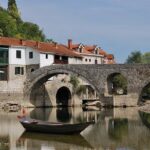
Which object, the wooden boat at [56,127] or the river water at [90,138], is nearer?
the river water at [90,138]

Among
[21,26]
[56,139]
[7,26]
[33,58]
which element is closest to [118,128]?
[56,139]

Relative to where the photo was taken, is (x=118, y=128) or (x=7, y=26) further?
(x=7, y=26)

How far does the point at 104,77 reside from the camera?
59250 millimetres

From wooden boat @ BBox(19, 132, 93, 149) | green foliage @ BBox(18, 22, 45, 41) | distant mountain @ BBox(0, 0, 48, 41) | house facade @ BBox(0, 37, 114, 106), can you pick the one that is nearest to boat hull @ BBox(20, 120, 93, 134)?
wooden boat @ BBox(19, 132, 93, 149)

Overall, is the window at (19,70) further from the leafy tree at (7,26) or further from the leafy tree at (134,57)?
the leafy tree at (134,57)

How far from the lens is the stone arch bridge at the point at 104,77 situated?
57500 millimetres

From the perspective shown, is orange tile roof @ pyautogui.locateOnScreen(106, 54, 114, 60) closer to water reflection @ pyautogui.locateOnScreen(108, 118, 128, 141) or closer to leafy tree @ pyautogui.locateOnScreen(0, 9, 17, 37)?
leafy tree @ pyautogui.locateOnScreen(0, 9, 17, 37)

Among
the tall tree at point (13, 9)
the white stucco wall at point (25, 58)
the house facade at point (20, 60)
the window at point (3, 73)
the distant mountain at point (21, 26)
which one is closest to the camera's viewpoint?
the house facade at point (20, 60)

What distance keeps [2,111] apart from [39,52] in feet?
43.6

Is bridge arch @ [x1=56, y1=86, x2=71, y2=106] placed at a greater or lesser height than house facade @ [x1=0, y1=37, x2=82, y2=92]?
lesser

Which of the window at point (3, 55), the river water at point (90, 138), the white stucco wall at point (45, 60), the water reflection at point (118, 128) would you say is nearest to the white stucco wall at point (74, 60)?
the white stucco wall at point (45, 60)

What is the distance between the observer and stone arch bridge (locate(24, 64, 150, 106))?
57.5m

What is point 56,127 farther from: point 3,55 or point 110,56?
point 110,56

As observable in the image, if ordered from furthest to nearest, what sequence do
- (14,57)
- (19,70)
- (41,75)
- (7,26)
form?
1. (7,26)
2. (19,70)
3. (14,57)
4. (41,75)
